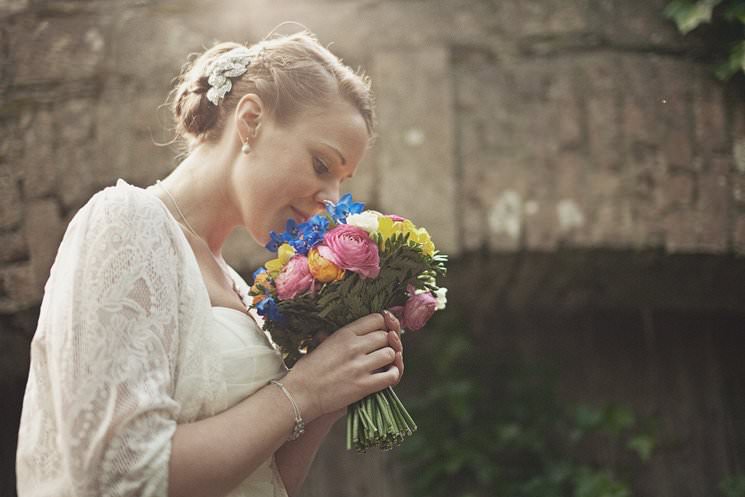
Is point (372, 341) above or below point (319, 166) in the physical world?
below

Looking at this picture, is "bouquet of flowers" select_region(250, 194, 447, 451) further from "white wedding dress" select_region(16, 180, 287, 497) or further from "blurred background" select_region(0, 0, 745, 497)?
"blurred background" select_region(0, 0, 745, 497)

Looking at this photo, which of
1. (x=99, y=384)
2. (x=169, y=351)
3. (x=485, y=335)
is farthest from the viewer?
(x=485, y=335)

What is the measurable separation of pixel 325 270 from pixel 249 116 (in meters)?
0.44

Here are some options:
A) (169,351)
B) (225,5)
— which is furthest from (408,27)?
(169,351)

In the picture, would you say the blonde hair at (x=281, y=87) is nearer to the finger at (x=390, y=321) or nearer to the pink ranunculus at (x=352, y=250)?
the pink ranunculus at (x=352, y=250)

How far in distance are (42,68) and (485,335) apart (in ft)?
7.81

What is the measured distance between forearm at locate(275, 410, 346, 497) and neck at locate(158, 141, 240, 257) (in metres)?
0.52

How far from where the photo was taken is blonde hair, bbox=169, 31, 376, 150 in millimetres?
1976

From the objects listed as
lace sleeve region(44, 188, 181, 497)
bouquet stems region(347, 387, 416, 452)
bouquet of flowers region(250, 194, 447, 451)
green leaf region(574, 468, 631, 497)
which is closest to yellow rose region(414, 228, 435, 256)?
bouquet of flowers region(250, 194, 447, 451)

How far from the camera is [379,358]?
180 cm

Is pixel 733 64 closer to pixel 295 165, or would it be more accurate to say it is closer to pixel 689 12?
pixel 689 12

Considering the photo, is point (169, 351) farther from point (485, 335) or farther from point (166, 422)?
point (485, 335)

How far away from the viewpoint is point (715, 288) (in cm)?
385

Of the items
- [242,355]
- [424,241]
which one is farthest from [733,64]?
[242,355]
